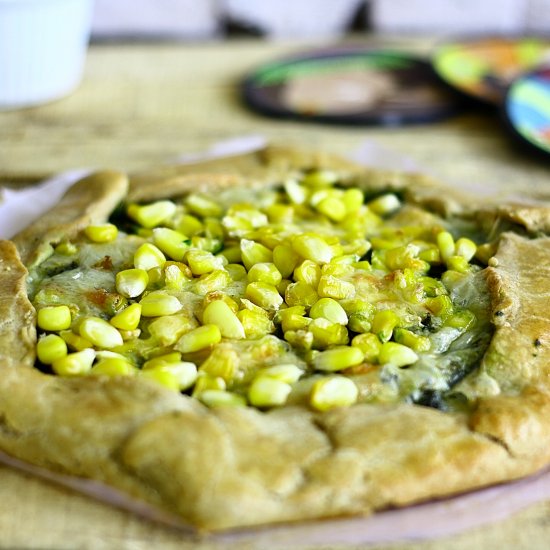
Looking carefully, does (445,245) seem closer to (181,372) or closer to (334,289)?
(334,289)

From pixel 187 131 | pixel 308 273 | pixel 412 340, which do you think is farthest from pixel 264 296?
pixel 187 131

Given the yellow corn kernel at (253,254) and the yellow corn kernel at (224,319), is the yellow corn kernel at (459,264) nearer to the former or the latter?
the yellow corn kernel at (253,254)

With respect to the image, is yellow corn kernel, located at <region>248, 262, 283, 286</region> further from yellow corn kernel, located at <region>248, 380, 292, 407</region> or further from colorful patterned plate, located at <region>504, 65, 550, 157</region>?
colorful patterned plate, located at <region>504, 65, 550, 157</region>

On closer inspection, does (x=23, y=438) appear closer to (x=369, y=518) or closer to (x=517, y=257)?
(x=369, y=518)

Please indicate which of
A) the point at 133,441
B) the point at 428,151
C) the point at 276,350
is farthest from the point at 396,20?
the point at 133,441

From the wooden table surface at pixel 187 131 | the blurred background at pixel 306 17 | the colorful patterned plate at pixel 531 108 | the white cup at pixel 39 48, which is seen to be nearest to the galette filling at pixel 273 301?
the wooden table surface at pixel 187 131

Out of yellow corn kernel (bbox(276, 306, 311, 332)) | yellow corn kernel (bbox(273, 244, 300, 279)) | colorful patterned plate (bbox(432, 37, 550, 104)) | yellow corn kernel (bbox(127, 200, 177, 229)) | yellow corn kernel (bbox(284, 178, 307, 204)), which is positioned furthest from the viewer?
colorful patterned plate (bbox(432, 37, 550, 104))

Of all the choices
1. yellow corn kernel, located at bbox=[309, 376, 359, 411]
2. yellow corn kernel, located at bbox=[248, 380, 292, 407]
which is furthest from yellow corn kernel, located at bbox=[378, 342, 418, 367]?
yellow corn kernel, located at bbox=[248, 380, 292, 407]
